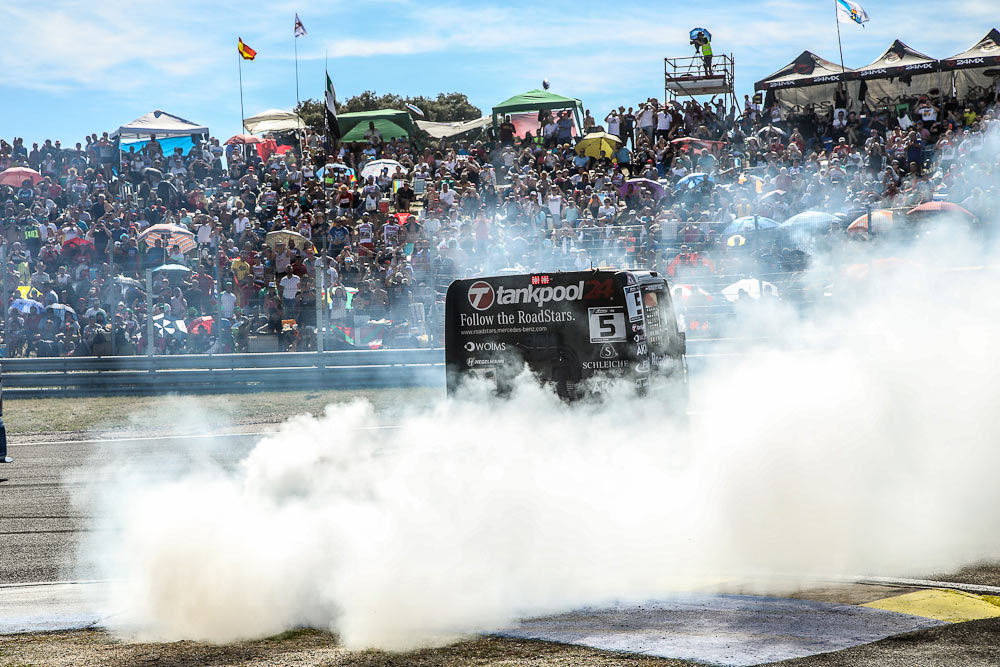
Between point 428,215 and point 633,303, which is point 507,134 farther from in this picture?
point 633,303

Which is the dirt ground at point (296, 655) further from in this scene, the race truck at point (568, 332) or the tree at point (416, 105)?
the tree at point (416, 105)

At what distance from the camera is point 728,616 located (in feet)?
19.5

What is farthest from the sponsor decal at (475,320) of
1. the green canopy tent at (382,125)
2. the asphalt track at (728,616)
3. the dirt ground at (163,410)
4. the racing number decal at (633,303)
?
the green canopy tent at (382,125)

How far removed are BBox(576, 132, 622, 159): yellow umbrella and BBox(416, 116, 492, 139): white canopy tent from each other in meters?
6.79

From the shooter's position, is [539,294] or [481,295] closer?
[539,294]

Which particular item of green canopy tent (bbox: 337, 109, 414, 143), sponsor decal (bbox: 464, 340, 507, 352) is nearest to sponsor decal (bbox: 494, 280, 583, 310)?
sponsor decal (bbox: 464, 340, 507, 352)

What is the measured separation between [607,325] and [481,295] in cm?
141

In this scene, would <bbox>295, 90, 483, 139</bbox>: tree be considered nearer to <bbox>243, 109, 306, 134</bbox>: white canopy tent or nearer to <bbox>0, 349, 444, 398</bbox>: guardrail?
<bbox>243, 109, 306, 134</bbox>: white canopy tent

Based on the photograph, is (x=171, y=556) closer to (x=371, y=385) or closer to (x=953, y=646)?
(x=953, y=646)

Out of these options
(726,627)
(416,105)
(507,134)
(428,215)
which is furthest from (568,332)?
(416,105)

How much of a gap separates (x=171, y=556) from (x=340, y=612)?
114 cm

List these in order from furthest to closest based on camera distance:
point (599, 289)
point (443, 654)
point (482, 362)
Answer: point (482, 362)
point (599, 289)
point (443, 654)

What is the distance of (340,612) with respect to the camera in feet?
20.4

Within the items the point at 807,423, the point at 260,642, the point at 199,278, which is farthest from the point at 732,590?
the point at 199,278
